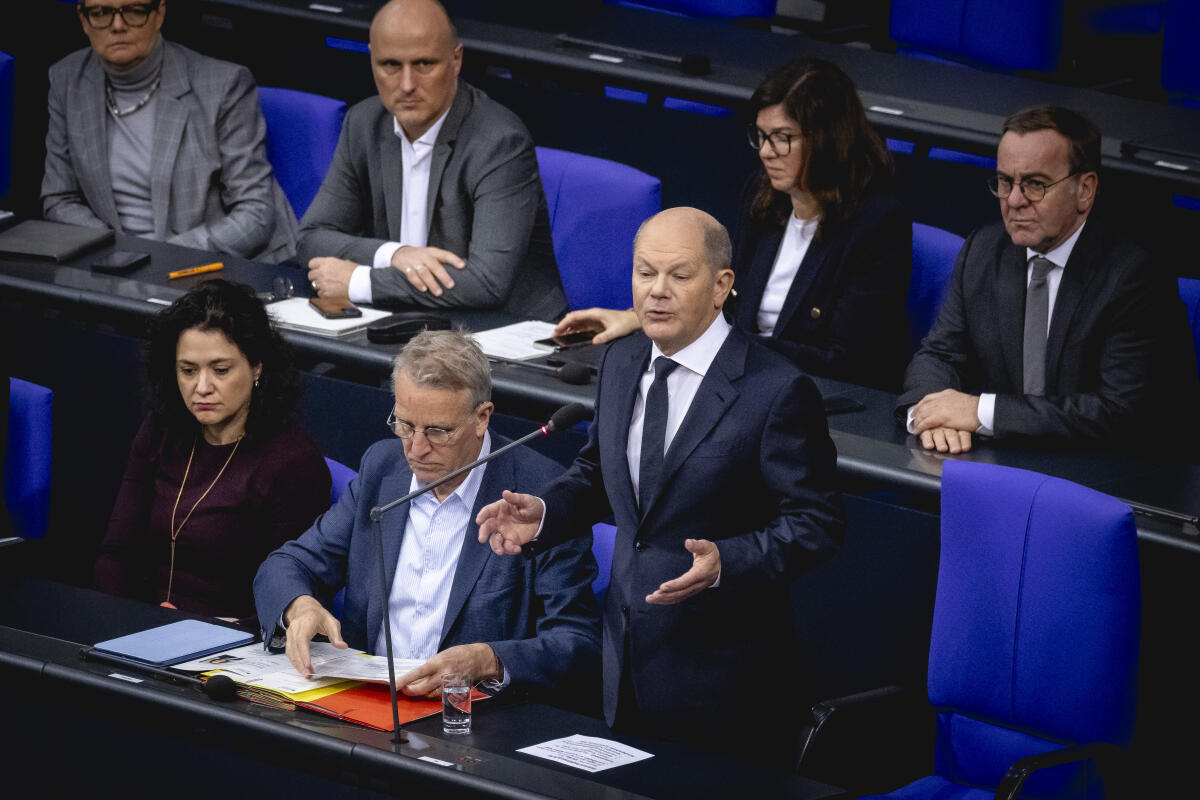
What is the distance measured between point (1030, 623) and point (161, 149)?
2.88m

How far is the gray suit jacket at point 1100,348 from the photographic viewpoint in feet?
10.7

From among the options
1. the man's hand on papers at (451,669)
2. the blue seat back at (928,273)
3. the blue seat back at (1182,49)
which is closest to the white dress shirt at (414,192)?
the blue seat back at (928,273)

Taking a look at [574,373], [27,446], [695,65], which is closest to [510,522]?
[574,373]

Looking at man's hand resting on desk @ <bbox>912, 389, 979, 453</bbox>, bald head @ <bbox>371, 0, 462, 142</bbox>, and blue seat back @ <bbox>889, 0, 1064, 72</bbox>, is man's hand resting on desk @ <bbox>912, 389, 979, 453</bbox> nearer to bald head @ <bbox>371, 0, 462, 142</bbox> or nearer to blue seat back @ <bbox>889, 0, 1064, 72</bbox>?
bald head @ <bbox>371, 0, 462, 142</bbox>

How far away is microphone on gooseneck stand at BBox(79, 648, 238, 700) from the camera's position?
257cm

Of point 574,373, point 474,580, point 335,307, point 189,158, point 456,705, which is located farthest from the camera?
point 189,158

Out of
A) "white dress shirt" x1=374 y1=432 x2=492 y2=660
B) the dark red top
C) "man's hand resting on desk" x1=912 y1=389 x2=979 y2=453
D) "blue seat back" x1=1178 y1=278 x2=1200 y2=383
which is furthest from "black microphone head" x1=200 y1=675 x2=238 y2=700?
"blue seat back" x1=1178 y1=278 x2=1200 y2=383

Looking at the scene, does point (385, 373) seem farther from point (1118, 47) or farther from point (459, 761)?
point (1118, 47)

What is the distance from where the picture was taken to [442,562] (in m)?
2.91

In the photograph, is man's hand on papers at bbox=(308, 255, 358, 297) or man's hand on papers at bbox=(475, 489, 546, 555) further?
man's hand on papers at bbox=(308, 255, 358, 297)

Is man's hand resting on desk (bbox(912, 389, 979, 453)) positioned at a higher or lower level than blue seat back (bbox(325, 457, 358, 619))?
higher

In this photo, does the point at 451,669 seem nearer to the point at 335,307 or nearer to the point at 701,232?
the point at 701,232

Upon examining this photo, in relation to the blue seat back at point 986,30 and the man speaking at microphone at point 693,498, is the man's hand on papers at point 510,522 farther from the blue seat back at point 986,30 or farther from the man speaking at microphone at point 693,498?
the blue seat back at point 986,30

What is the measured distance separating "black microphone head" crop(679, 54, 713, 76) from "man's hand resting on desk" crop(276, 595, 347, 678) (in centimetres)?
266
